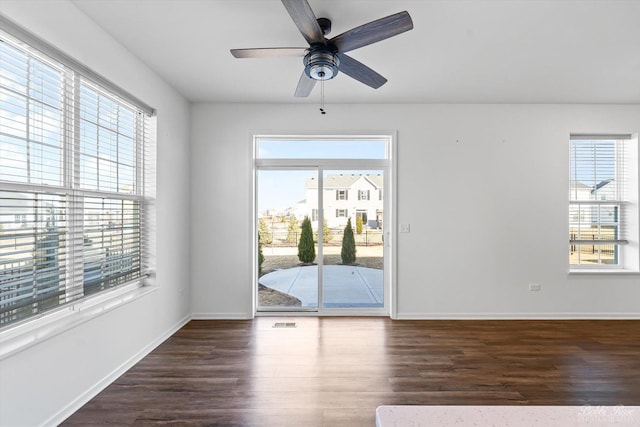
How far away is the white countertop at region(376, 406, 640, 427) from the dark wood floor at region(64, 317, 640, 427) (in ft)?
5.26

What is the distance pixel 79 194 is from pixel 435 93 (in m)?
3.53

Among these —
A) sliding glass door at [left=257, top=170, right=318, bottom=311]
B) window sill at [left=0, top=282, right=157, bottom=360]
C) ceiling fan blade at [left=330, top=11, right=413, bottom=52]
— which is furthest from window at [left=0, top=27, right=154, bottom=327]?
ceiling fan blade at [left=330, top=11, right=413, bottom=52]

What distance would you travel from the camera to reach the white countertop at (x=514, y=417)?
643 millimetres

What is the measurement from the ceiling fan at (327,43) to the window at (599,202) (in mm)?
3306

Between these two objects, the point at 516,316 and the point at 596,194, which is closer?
the point at 516,316

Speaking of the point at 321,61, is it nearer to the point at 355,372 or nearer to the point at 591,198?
the point at 355,372

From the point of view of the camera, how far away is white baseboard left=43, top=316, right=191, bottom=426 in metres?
2.04

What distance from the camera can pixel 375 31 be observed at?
1.94 meters

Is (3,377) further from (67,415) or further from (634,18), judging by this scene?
(634,18)

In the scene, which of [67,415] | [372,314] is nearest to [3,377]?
[67,415]

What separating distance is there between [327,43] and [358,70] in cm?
40

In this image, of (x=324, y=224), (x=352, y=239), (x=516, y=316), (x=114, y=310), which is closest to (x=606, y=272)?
(x=516, y=316)

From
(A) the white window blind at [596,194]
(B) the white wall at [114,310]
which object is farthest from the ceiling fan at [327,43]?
(A) the white window blind at [596,194]

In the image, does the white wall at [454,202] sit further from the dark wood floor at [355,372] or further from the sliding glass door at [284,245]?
the dark wood floor at [355,372]
